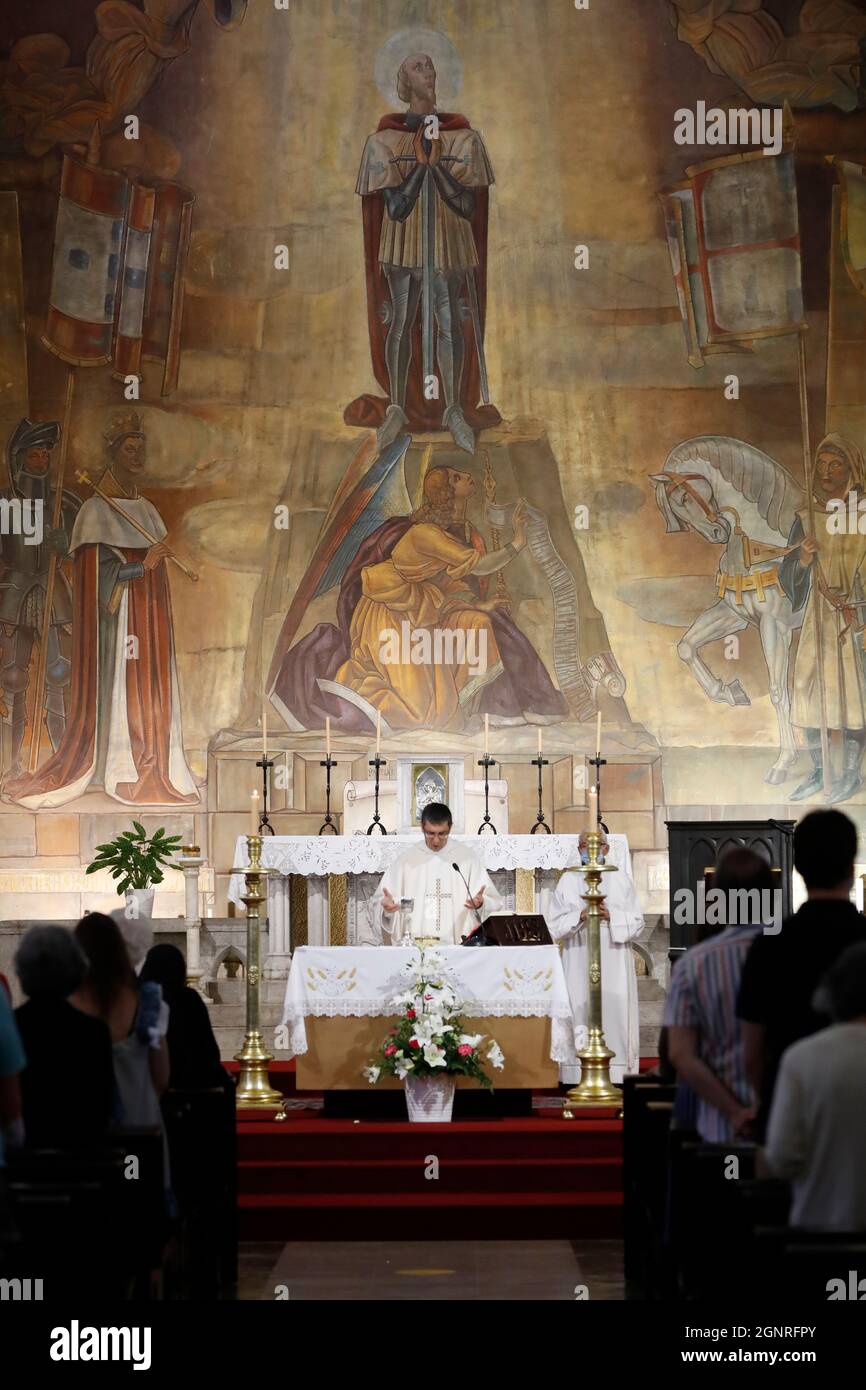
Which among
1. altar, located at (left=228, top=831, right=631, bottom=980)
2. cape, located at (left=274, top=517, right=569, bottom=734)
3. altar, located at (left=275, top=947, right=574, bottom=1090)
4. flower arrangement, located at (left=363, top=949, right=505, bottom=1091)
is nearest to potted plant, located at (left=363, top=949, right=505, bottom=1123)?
flower arrangement, located at (left=363, top=949, right=505, bottom=1091)

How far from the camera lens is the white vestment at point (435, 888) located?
392 inches

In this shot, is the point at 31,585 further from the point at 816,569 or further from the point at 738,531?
the point at 816,569

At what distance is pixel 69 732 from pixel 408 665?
297 cm

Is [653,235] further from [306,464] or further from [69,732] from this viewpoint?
[69,732]

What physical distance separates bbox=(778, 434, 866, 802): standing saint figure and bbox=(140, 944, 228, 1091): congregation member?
9197 mm

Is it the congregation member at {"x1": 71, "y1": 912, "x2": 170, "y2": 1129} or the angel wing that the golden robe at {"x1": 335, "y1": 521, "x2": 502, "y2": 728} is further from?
the congregation member at {"x1": 71, "y1": 912, "x2": 170, "y2": 1129}

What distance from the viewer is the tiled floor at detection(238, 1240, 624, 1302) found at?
21.1 ft

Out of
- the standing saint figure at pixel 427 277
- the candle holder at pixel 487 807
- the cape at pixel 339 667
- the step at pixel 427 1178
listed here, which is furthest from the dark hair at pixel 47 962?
the standing saint figure at pixel 427 277

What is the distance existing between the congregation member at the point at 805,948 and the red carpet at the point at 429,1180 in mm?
4090

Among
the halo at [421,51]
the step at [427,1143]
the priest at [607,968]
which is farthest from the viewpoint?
the halo at [421,51]

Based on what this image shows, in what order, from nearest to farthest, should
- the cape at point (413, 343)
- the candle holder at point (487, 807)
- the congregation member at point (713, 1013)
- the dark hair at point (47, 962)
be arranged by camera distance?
the dark hair at point (47, 962)
the congregation member at point (713, 1013)
the candle holder at point (487, 807)
the cape at point (413, 343)

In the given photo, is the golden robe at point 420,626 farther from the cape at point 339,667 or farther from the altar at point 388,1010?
the altar at point 388,1010

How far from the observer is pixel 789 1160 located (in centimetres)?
345
